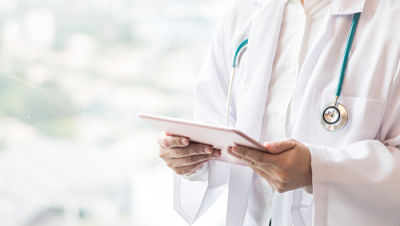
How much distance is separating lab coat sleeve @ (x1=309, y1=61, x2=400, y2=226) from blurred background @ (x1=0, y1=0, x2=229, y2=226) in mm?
971

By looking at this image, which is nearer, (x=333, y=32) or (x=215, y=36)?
(x=333, y=32)

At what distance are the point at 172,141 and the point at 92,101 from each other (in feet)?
3.17

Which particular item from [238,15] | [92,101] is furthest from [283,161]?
[92,101]

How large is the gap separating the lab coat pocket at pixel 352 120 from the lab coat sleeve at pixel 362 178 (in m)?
0.02

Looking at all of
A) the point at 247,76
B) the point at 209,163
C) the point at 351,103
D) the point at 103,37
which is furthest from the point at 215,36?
the point at 103,37

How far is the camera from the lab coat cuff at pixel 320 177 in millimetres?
915

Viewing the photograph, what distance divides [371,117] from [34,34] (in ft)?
4.55

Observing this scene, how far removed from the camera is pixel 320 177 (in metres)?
0.92

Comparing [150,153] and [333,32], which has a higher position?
[333,32]

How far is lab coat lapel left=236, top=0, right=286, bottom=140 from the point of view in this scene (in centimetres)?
112

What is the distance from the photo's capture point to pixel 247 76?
1.17 meters

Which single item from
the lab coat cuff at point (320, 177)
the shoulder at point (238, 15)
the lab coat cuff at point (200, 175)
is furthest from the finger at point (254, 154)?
the shoulder at point (238, 15)

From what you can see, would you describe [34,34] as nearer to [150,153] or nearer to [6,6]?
[6,6]

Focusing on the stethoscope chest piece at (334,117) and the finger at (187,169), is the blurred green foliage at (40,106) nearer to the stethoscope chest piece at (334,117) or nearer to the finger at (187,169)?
the finger at (187,169)
